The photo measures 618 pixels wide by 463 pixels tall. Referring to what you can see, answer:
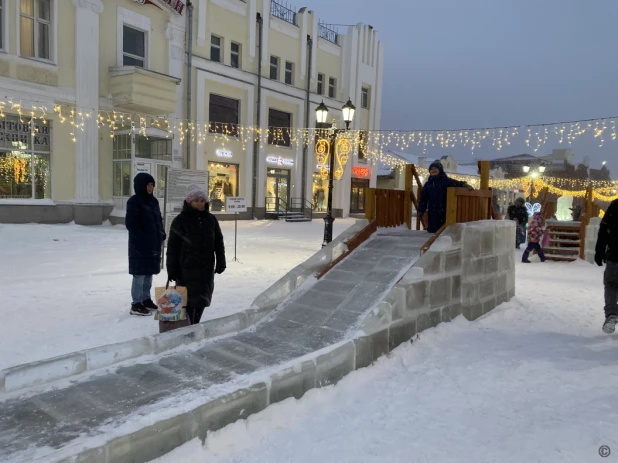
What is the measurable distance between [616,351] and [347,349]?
3.14 metres

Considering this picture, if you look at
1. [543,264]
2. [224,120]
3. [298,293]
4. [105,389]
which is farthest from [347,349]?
[224,120]

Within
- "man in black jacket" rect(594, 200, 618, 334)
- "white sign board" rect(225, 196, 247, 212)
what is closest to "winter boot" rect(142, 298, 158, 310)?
"white sign board" rect(225, 196, 247, 212)

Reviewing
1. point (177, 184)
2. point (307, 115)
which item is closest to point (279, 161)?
point (307, 115)

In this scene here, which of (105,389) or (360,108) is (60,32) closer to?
(105,389)

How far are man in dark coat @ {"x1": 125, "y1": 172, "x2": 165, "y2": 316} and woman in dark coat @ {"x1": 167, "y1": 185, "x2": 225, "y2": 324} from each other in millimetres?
1401

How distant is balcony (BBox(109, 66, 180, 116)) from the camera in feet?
55.0

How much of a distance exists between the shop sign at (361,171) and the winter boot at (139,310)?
25090 mm

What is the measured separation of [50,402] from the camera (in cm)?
304

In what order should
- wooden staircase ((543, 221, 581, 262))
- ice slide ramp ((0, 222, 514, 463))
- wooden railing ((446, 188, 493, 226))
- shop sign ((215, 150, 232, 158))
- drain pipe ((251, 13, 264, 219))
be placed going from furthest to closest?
drain pipe ((251, 13, 264, 219)) → shop sign ((215, 150, 232, 158)) → wooden staircase ((543, 221, 581, 262)) → wooden railing ((446, 188, 493, 226)) → ice slide ramp ((0, 222, 514, 463))

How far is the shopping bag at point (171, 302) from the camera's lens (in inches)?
167

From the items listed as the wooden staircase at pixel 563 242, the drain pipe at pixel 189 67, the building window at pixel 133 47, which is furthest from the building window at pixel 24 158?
the wooden staircase at pixel 563 242

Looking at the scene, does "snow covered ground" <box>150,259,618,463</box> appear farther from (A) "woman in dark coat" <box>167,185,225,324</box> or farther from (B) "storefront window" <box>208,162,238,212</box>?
(B) "storefront window" <box>208,162,238,212</box>

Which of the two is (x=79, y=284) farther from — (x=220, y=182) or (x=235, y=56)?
(x=235, y=56)

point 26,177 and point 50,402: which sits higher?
point 26,177
